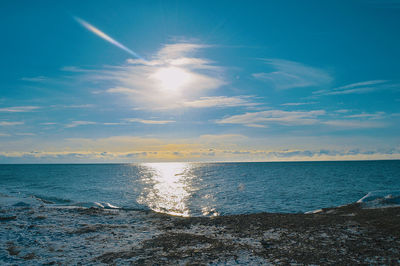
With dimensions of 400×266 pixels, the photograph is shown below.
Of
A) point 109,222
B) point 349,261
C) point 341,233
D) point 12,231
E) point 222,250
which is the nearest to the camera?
point 349,261

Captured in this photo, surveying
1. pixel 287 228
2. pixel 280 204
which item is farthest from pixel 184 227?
pixel 280 204

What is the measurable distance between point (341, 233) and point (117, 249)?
1361 cm

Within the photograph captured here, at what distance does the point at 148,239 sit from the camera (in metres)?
15.3

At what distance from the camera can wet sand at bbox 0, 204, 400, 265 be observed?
1198 centimetres

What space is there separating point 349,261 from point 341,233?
16.2ft

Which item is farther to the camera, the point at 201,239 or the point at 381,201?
the point at 381,201

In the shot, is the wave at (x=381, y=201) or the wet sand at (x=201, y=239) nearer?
the wet sand at (x=201, y=239)

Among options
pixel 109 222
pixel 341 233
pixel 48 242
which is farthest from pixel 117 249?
pixel 341 233

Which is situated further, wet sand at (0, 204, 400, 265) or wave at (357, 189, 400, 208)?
wave at (357, 189, 400, 208)

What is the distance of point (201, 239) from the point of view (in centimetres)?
1523

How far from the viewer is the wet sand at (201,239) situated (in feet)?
39.3

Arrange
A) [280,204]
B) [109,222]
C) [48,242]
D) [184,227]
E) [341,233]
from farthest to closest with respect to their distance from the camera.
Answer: [280,204] < [109,222] < [184,227] < [341,233] < [48,242]

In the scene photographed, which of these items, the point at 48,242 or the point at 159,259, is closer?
the point at 159,259

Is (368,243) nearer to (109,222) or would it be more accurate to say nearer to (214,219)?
(214,219)
